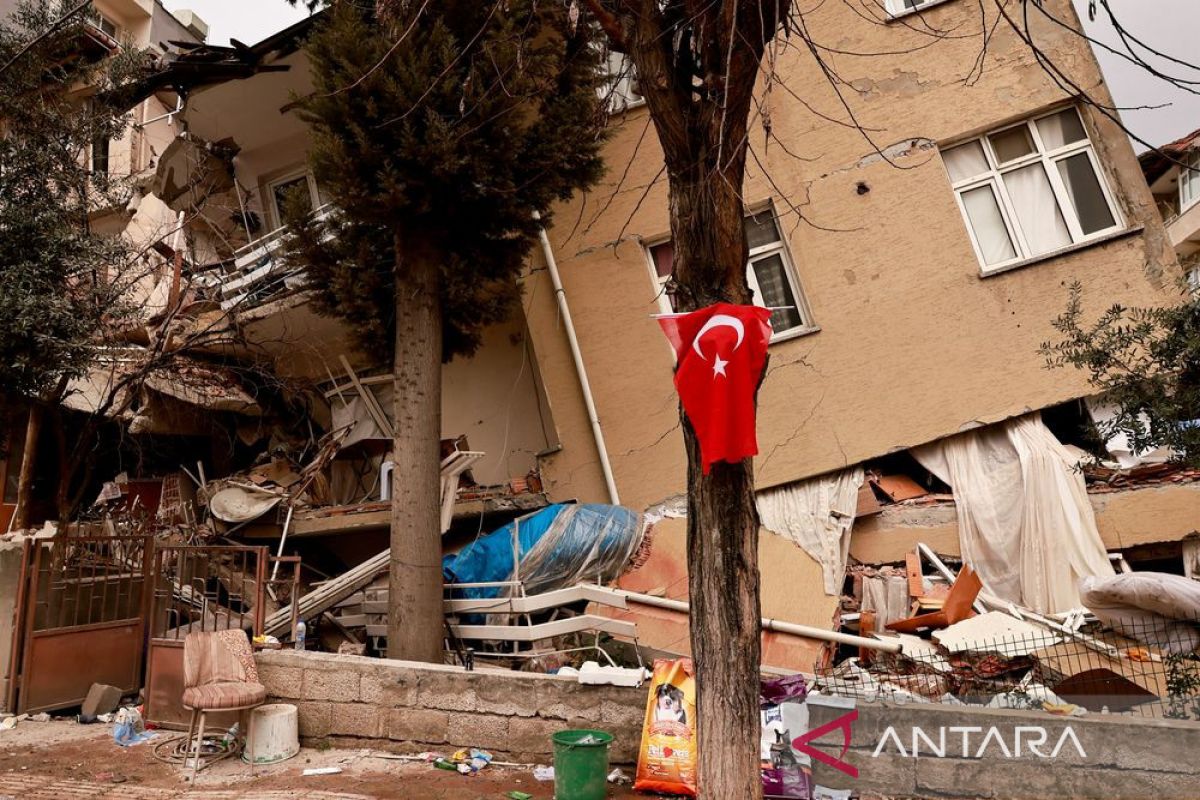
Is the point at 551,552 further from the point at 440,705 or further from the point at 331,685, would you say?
the point at 331,685

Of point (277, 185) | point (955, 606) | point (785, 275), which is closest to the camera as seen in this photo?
point (955, 606)

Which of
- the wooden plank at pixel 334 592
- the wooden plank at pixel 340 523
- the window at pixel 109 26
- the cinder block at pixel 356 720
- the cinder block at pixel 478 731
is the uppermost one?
the window at pixel 109 26

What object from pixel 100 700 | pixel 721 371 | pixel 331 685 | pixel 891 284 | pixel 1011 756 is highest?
pixel 891 284

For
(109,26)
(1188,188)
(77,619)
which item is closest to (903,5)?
(77,619)

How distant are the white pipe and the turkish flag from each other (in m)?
3.53

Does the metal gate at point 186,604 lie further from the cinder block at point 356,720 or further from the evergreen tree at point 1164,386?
the evergreen tree at point 1164,386

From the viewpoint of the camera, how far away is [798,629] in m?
7.45

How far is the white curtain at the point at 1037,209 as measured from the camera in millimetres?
8875

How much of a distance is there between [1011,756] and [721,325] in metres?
3.39

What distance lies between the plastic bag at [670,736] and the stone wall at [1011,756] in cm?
88

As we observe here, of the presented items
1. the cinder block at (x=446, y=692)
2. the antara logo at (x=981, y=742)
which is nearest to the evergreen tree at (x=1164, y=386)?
the antara logo at (x=981, y=742)

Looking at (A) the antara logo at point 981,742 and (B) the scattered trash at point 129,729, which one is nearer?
(A) the antara logo at point 981,742

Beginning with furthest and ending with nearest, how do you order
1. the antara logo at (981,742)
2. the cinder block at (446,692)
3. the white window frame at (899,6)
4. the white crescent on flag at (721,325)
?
1. the white window frame at (899,6)
2. the cinder block at (446,692)
3. the antara logo at (981,742)
4. the white crescent on flag at (721,325)

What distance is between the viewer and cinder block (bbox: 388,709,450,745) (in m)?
5.86
